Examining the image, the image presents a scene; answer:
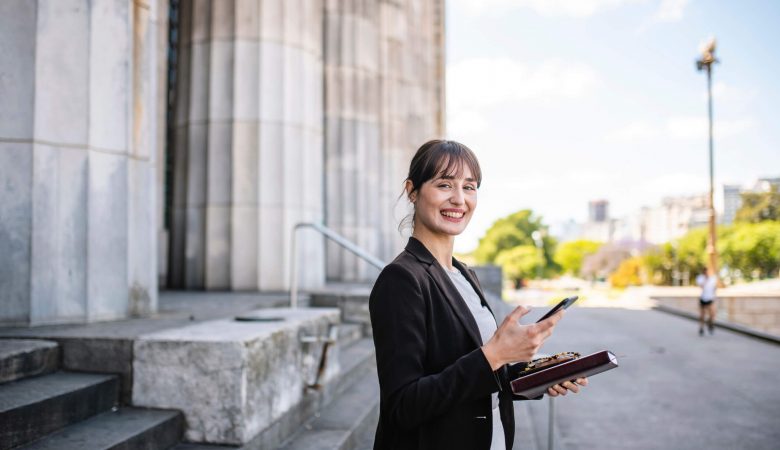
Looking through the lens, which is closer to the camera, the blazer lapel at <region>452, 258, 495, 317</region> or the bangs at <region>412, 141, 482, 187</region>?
the bangs at <region>412, 141, 482, 187</region>

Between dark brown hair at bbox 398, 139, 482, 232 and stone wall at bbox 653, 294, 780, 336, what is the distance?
22297mm

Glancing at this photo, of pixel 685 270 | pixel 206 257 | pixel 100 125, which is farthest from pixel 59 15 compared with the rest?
pixel 685 270

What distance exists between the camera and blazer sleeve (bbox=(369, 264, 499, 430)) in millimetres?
1619

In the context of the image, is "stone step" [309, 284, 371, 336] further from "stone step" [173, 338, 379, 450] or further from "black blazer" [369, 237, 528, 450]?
"black blazer" [369, 237, 528, 450]

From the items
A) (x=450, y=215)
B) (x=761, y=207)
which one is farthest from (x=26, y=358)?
(x=761, y=207)

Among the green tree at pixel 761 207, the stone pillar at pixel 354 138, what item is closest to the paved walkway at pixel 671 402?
the stone pillar at pixel 354 138

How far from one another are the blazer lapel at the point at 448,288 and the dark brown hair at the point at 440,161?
0.09 meters

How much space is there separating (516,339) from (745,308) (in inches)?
1060

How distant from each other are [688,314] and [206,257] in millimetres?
16645

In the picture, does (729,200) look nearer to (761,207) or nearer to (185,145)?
(761,207)

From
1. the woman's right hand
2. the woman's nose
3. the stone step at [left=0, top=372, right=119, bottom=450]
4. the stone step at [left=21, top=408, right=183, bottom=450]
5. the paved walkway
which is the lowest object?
the paved walkway

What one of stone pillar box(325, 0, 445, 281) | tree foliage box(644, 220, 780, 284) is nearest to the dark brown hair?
stone pillar box(325, 0, 445, 281)

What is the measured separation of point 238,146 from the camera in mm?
9781

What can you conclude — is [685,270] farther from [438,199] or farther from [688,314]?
[438,199]
